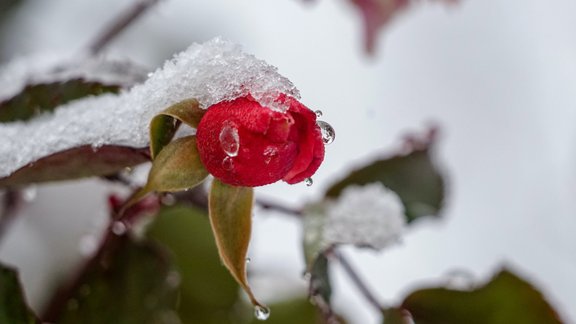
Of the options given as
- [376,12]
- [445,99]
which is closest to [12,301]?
[376,12]

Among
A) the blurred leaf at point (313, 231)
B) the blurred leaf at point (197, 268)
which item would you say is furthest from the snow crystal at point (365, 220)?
the blurred leaf at point (197, 268)

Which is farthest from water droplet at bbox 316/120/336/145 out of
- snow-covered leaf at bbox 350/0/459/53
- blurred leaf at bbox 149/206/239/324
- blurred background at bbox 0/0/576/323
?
blurred background at bbox 0/0/576/323

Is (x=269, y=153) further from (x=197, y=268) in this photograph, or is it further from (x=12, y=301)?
(x=197, y=268)

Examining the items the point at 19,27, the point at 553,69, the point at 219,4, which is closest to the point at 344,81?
the point at 219,4

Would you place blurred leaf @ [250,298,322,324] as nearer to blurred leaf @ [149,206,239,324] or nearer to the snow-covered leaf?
blurred leaf @ [149,206,239,324]

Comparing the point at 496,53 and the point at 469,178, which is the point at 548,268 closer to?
the point at 469,178

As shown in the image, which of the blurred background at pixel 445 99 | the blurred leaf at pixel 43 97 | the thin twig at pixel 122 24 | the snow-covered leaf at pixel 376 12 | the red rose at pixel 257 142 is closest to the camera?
the red rose at pixel 257 142

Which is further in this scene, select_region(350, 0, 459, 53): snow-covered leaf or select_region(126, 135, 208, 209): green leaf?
select_region(350, 0, 459, 53): snow-covered leaf

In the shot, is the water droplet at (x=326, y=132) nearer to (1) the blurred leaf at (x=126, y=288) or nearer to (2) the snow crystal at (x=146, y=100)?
(2) the snow crystal at (x=146, y=100)
